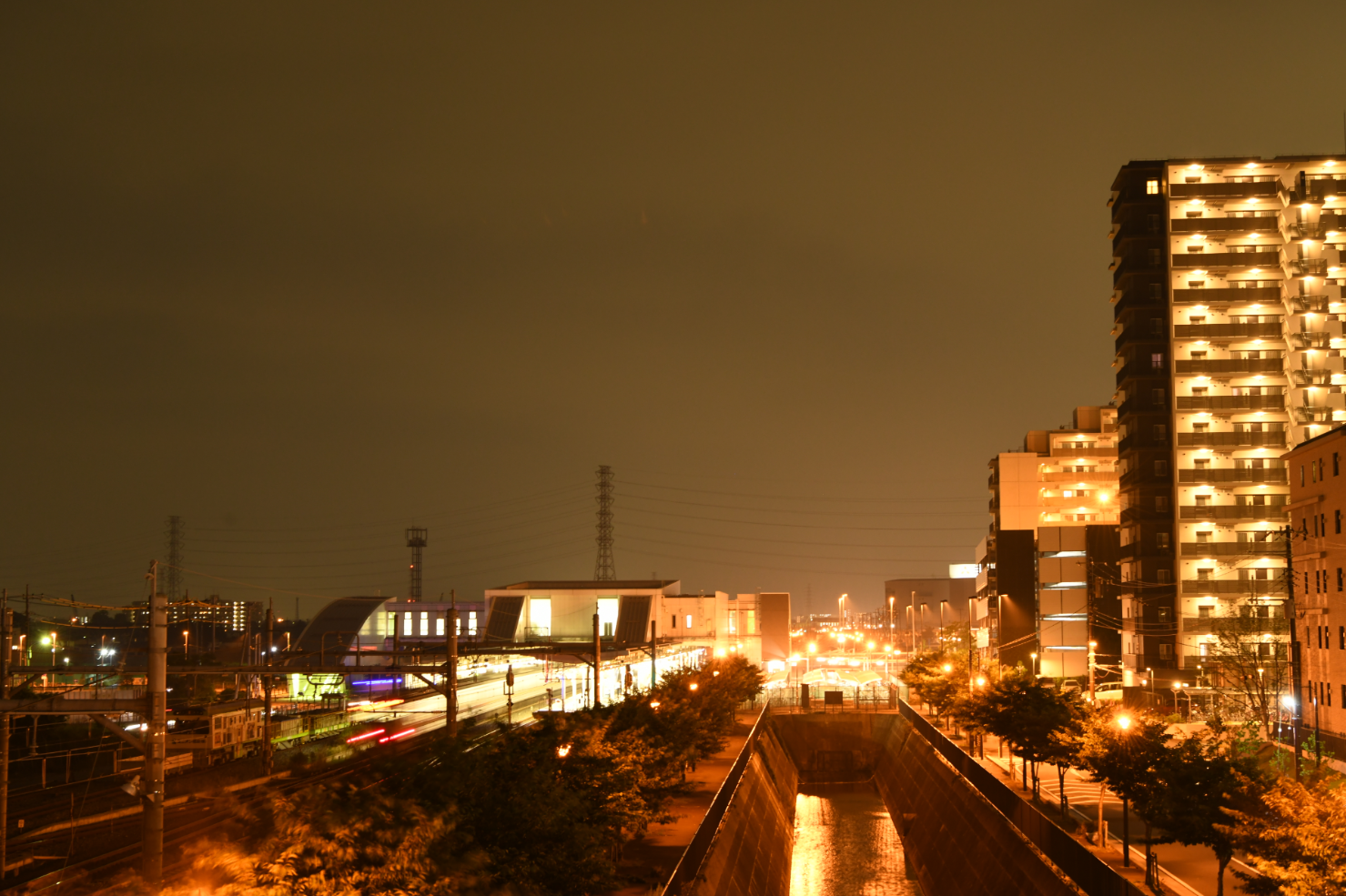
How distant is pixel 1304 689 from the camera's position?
59406 millimetres

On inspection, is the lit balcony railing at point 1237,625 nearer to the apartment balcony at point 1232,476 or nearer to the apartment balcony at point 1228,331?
the apartment balcony at point 1232,476

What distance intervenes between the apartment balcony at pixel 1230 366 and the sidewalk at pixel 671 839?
52446 millimetres

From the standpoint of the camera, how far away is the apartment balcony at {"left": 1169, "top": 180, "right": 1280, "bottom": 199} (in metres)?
86.8

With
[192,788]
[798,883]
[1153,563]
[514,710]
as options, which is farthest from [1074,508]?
[192,788]

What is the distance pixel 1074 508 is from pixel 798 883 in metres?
77.1

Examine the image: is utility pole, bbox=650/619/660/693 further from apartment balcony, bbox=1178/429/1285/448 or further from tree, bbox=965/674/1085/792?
apartment balcony, bbox=1178/429/1285/448

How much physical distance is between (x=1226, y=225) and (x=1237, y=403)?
13.4 meters

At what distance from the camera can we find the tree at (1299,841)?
17562 millimetres

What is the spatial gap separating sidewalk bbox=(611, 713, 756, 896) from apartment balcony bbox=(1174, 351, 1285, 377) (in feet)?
172

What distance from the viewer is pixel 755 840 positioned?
42000 millimetres

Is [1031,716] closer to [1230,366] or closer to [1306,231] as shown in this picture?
[1230,366]

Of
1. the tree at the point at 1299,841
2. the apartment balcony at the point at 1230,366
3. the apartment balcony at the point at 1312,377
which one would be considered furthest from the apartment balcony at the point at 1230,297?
the tree at the point at 1299,841

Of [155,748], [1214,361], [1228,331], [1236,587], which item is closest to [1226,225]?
[1228,331]

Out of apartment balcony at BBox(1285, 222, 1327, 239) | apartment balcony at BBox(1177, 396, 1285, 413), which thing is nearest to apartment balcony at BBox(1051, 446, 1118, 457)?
apartment balcony at BBox(1177, 396, 1285, 413)
